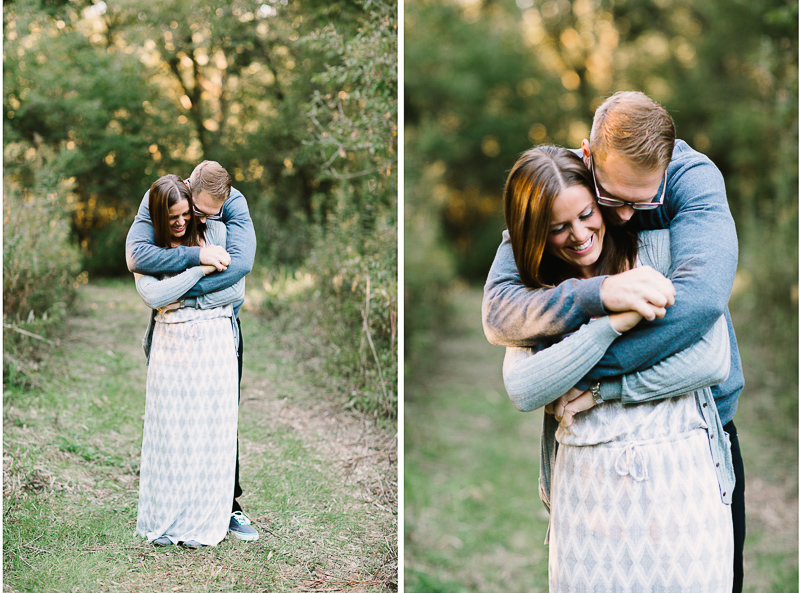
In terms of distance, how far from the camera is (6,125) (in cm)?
296

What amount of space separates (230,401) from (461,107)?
49.1ft

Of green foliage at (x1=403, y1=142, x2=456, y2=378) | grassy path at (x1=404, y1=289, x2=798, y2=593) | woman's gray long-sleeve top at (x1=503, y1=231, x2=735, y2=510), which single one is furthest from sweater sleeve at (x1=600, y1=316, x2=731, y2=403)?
green foliage at (x1=403, y1=142, x2=456, y2=378)

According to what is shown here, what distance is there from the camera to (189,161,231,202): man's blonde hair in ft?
8.33

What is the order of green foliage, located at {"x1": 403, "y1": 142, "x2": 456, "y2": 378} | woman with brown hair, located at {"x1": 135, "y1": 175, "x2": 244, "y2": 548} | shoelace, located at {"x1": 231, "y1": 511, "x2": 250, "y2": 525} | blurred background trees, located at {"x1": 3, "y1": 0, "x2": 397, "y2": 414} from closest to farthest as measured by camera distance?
woman with brown hair, located at {"x1": 135, "y1": 175, "x2": 244, "y2": 548} < shoelace, located at {"x1": 231, "y1": 511, "x2": 250, "y2": 525} < blurred background trees, located at {"x1": 3, "y1": 0, "x2": 397, "y2": 414} < green foliage, located at {"x1": 403, "y1": 142, "x2": 456, "y2": 378}

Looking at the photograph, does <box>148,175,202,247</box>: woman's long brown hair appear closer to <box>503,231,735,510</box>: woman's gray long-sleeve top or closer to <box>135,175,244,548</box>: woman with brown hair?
<box>135,175,244,548</box>: woman with brown hair

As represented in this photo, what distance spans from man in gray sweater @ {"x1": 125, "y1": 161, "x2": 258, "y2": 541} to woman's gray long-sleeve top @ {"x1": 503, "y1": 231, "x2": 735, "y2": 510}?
4.23ft

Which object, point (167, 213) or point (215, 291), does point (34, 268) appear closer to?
point (167, 213)

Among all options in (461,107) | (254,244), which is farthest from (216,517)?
(461,107)

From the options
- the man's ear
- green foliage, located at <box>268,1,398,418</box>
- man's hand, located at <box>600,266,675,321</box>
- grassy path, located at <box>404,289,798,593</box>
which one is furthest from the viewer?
grassy path, located at <box>404,289,798,593</box>

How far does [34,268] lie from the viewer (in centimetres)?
293

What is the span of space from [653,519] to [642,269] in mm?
653

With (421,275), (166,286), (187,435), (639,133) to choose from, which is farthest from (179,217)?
(421,275)

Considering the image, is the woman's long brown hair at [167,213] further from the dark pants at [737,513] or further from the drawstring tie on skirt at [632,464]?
the dark pants at [737,513]

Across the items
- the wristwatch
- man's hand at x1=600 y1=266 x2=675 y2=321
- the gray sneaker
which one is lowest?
the gray sneaker
